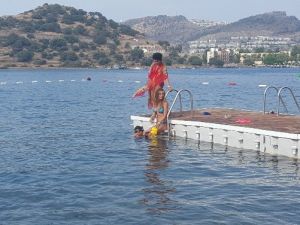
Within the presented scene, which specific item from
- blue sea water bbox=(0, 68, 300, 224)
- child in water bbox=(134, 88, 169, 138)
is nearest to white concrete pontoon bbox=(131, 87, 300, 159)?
child in water bbox=(134, 88, 169, 138)

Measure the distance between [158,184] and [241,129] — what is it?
21.0ft

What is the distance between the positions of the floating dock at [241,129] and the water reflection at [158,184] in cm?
170

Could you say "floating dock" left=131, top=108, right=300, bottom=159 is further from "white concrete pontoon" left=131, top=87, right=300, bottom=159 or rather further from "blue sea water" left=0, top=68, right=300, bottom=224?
"blue sea water" left=0, top=68, right=300, bottom=224

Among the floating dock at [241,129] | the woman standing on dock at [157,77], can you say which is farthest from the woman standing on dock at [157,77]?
the floating dock at [241,129]

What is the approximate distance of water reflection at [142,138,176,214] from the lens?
1717 cm

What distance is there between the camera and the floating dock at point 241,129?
23.3 m

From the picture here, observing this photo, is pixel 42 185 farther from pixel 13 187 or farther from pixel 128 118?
pixel 128 118

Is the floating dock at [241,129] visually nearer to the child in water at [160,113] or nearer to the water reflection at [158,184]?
the child in water at [160,113]

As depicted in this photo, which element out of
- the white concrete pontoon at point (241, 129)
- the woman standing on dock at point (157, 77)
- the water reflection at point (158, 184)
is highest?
the woman standing on dock at point (157, 77)

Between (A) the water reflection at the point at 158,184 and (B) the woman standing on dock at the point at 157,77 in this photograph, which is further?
(B) the woman standing on dock at the point at 157,77

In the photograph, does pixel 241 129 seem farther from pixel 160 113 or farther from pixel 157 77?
pixel 157 77

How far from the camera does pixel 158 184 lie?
19.8 metres

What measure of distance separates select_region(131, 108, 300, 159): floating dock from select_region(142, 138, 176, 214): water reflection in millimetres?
1696

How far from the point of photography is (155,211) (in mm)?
16656
